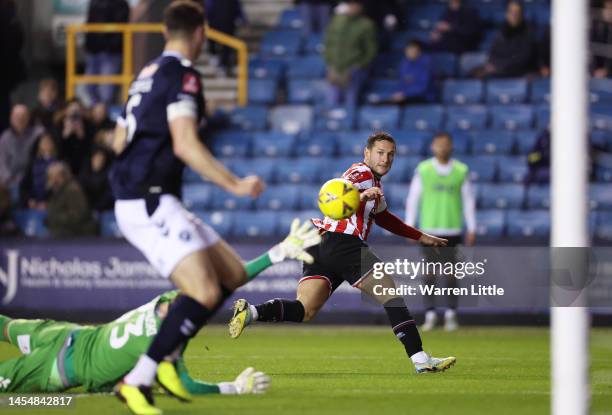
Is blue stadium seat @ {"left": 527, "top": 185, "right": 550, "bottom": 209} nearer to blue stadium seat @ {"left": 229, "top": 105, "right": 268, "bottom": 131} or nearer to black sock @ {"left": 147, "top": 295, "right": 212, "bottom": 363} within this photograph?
blue stadium seat @ {"left": 229, "top": 105, "right": 268, "bottom": 131}

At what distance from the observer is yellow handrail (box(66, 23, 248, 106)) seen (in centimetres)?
1984

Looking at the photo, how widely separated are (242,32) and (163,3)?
143 centimetres

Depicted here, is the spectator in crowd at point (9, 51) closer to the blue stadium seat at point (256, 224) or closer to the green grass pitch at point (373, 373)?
the blue stadium seat at point (256, 224)

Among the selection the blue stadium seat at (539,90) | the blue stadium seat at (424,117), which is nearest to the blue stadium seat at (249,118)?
the blue stadium seat at (424,117)

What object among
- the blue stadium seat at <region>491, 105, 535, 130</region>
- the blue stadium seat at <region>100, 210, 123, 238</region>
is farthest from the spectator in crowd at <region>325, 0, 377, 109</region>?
the blue stadium seat at <region>100, 210, 123, 238</region>

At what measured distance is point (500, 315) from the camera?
16703 mm

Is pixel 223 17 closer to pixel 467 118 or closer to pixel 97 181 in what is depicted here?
pixel 97 181

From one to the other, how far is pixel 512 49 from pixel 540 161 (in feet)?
6.70

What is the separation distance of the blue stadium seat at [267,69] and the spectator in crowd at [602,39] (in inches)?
190

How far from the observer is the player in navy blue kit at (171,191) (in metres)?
6.77

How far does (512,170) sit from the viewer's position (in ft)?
60.0

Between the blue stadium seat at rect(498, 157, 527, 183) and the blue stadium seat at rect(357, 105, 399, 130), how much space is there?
176 centimetres

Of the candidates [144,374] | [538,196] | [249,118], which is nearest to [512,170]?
[538,196]

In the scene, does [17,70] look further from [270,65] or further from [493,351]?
[493,351]
